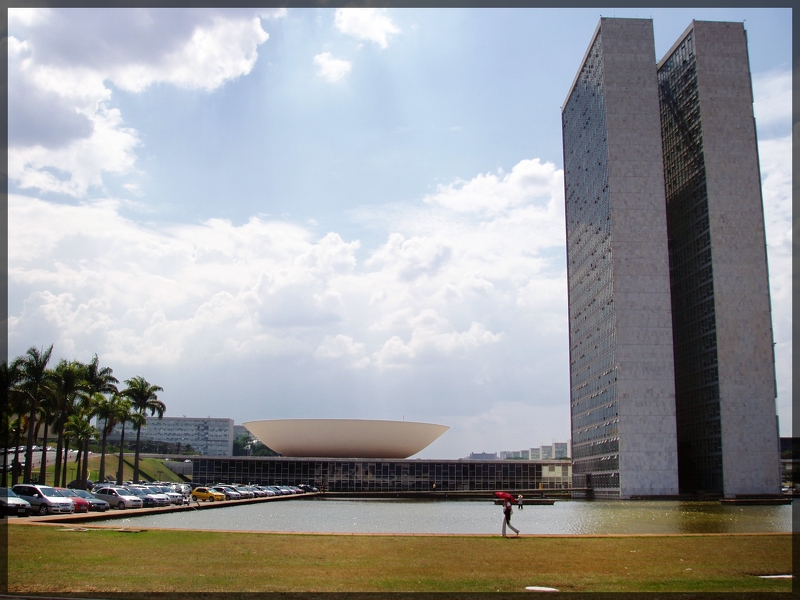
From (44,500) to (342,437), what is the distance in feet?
257

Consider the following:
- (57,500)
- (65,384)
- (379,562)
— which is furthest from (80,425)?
(379,562)

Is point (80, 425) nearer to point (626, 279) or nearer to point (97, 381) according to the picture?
point (97, 381)

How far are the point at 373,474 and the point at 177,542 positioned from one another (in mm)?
94822

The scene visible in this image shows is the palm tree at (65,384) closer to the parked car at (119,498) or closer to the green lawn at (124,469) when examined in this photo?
the parked car at (119,498)

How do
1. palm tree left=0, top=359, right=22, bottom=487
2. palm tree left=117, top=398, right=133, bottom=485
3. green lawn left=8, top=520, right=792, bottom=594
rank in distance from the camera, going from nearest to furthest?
green lawn left=8, top=520, right=792, bottom=594 → palm tree left=0, top=359, right=22, bottom=487 → palm tree left=117, top=398, right=133, bottom=485

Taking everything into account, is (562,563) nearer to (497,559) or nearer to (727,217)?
(497,559)

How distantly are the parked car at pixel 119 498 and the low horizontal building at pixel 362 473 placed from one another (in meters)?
71.3

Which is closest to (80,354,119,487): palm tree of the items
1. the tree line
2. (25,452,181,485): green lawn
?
the tree line

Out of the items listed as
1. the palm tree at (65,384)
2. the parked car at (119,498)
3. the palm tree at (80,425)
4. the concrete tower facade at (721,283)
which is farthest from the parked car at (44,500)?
the concrete tower facade at (721,283)

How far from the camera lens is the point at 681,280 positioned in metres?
95.9

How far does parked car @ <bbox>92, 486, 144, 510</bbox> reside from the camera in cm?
4062

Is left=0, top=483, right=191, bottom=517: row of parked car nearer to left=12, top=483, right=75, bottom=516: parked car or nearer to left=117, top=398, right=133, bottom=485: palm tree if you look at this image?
left=12, top=483, right=75, bottom=516: parked car

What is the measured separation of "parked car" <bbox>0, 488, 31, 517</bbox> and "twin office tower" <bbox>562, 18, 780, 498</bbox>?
214ft

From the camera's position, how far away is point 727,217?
88.3 metres
